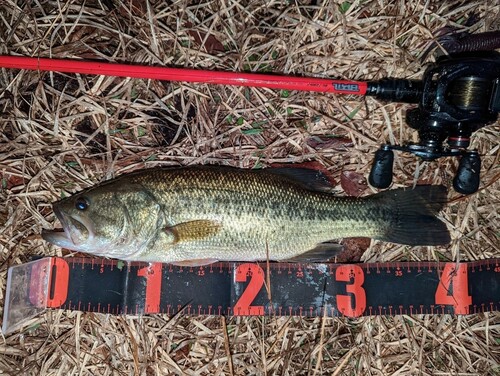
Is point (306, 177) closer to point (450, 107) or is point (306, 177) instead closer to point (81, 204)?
point (450, 107)

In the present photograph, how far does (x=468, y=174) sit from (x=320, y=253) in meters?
1.49

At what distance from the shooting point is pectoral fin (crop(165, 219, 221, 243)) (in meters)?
3.35

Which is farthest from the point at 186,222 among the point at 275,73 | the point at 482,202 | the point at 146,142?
the point at 482,202

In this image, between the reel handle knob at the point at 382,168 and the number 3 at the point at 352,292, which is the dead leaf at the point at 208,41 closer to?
the reel handle knob at the point at 382,168

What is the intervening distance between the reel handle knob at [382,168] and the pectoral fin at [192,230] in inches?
59.3

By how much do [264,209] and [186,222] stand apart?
0.65 m

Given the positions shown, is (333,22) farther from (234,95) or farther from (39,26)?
(39,26)

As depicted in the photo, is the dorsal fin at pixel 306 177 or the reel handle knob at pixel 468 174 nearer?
the reel handle knob at pixel 468 174

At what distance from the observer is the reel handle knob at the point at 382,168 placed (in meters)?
3.69

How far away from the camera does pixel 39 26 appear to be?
12.5ft

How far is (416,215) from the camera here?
3.73 m

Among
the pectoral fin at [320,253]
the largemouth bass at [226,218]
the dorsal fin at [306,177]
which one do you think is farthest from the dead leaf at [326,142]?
the pectoral fin at [320,253]

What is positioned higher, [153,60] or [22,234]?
[153,60]

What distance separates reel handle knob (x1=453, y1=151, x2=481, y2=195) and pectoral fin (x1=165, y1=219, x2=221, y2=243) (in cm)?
220
